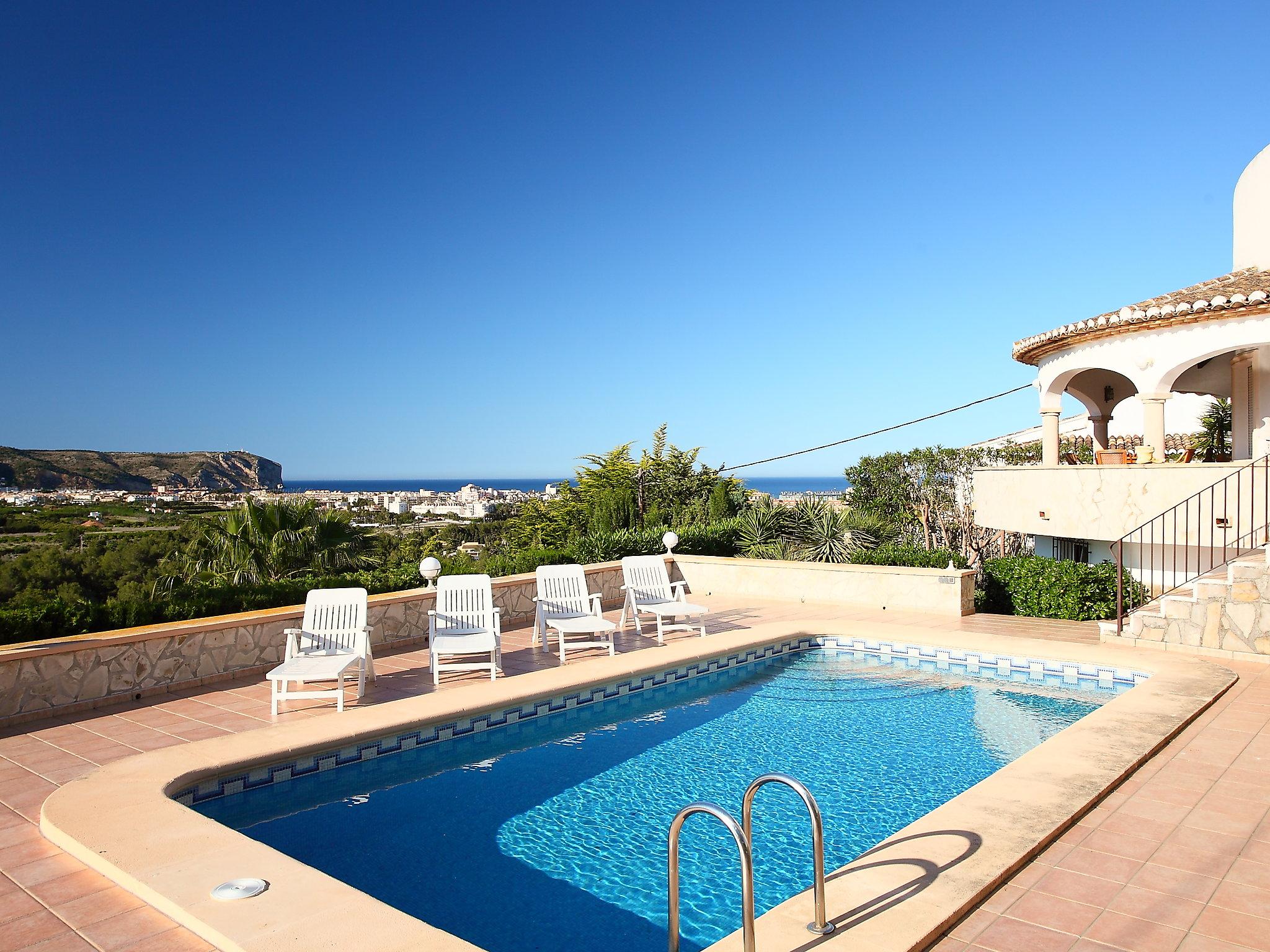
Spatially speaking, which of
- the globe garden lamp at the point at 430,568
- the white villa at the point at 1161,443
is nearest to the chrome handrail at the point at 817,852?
the globe garden lamp at the point at 430,568

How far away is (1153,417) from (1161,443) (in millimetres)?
484

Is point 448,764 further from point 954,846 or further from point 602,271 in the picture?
point 602,271

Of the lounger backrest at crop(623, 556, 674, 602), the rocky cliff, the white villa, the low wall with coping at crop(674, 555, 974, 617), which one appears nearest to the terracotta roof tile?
the white villa

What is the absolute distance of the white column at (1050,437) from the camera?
14.2 meters

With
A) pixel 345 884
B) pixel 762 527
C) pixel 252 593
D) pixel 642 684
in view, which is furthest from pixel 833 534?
pixel 345 884

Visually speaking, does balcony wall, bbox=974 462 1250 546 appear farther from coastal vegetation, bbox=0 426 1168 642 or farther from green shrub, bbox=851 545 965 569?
green shrub, bbox=851 545 965 569

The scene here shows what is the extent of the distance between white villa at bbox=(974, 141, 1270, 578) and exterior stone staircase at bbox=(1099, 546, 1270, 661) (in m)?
1.22

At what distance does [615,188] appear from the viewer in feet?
88.7

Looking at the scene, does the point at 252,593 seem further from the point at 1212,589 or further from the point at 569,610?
the point at 1212,589

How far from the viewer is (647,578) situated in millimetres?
11359

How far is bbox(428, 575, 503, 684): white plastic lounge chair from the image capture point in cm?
805

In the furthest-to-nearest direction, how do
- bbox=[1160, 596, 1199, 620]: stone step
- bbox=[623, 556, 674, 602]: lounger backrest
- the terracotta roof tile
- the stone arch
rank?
the stone arch → the terracotta roof tile → bbox=[623, 556, 674, 602]: lounger backrest → bbox=[1160, 596, 1199, 620]: stone step

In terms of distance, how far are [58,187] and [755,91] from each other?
18.7 m

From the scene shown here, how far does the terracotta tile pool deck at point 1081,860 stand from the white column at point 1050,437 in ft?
24.8
